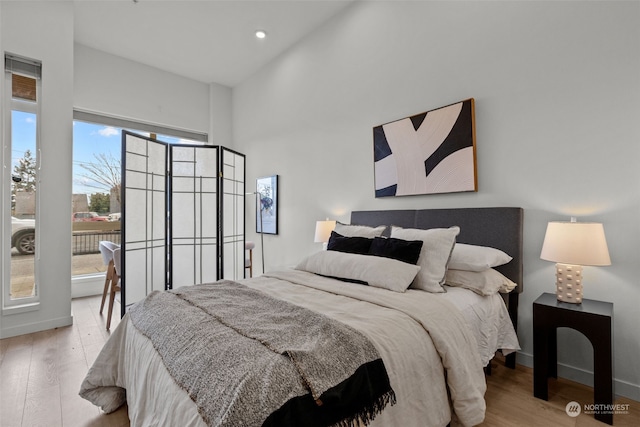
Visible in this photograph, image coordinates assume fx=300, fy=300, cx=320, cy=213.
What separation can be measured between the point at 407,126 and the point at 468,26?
0.93 metres

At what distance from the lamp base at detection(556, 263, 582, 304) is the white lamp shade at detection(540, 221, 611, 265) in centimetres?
16

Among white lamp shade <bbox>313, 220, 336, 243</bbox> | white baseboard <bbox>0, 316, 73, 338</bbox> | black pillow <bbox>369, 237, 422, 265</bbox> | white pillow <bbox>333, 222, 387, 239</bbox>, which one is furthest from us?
white lamp shade <bbox>313, 220, 336, 243</bbox>

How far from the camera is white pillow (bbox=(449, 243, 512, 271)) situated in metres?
2.02

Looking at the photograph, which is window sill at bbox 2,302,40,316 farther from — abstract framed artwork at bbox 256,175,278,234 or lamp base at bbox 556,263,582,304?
lamp base at bbox 556,263,582,304

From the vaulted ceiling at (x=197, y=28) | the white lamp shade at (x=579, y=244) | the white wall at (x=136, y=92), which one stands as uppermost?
the vaulted ceiling at (x=197, y=28)

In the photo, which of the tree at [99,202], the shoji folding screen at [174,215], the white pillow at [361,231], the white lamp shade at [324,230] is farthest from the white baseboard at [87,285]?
the white pillow at [361,231]

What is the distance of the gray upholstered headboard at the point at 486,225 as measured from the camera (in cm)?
221

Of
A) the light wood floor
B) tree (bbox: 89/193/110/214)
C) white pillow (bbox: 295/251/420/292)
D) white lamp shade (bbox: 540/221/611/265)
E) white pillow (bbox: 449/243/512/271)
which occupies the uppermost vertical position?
tree (bbox: 89/193/110/214)

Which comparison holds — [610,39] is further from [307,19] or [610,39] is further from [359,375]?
[307,19]

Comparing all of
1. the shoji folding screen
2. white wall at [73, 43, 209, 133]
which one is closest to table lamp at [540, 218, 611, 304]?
the shoji folding screen

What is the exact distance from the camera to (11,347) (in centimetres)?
267

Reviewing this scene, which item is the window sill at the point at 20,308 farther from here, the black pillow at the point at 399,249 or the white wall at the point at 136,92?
the black pillow at the point at 399,249

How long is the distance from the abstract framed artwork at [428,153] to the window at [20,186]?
3592 millimetres

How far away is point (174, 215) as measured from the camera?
3.34 m
